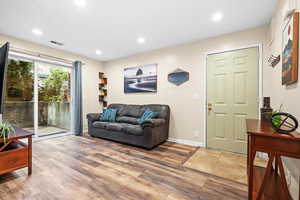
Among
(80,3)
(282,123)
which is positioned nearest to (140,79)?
(80,3)

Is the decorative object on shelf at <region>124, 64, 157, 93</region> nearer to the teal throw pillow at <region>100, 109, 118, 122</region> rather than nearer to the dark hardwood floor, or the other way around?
the teal throw pillow at <region>100, 109, 118, 122</region>

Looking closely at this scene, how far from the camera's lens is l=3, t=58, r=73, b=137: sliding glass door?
3164mm

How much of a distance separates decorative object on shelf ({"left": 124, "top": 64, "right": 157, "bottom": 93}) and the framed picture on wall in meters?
2.61

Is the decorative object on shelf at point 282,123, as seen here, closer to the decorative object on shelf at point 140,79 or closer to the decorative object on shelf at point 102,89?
the decorative object on shelf at point 140,79

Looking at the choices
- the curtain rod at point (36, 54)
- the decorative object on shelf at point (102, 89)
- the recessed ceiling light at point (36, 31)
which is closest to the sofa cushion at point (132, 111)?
the decorative object on shelf at point (102, 89)

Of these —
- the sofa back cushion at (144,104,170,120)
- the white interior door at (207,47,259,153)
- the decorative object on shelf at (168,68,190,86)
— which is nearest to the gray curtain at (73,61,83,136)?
the sofa back cushion at (144,104,170,120)

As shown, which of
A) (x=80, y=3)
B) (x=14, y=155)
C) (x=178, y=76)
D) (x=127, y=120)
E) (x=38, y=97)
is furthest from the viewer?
(x=127, y=120)

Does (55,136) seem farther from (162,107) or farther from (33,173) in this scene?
(162,107)

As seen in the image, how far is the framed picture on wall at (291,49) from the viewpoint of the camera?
126cm

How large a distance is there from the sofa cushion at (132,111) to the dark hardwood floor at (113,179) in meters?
1.20

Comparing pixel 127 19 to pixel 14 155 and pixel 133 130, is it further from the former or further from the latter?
pixel 14 155

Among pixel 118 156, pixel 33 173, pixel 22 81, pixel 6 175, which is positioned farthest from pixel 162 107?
pixel 22 81

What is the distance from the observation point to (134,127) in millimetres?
3012

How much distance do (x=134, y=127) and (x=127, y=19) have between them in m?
2.12
